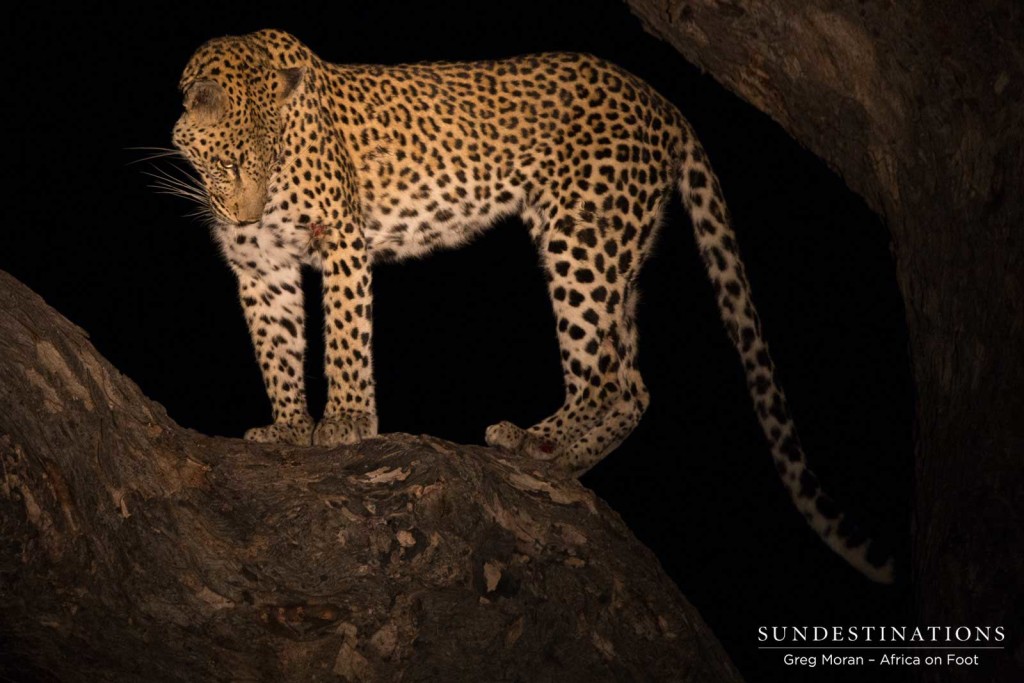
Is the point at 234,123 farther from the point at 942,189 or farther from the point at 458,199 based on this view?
the point at 942,189

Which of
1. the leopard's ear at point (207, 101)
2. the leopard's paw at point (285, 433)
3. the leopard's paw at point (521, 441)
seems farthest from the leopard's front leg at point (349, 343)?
the leopard's ear at point (207, 101)

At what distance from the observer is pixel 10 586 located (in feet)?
15.5

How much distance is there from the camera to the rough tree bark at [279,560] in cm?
489

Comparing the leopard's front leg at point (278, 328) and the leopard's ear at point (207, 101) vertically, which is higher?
the leopard's ear at point (207, 101)

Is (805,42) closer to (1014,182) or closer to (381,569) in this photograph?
(1014,182)

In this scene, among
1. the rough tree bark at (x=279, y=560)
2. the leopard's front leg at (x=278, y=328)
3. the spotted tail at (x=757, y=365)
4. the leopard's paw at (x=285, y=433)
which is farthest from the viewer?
the leopard's front leg at (x=278, y=328)

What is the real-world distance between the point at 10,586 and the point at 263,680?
1050mm

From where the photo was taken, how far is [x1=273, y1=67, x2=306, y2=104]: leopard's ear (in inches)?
273

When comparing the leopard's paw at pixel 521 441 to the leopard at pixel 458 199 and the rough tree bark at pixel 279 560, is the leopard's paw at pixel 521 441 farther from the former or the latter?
the rough tree bark at pixel 279 560

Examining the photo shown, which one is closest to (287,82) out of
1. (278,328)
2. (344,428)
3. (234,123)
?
(234,123)

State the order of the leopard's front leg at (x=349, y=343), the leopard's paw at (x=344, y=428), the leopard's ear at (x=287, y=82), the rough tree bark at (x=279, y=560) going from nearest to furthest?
1. the rough tree bark at (x=279, y=560)
2. the leopard's paw at (x=344, y=428)
3. the leopard's front leg at (x=349, y=343)
4. the leopard's ear at (x=287, y=82)

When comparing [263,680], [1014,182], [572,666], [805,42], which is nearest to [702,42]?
[805,42]

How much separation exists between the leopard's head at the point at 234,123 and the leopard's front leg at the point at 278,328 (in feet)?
1.82

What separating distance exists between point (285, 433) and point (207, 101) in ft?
5.84
